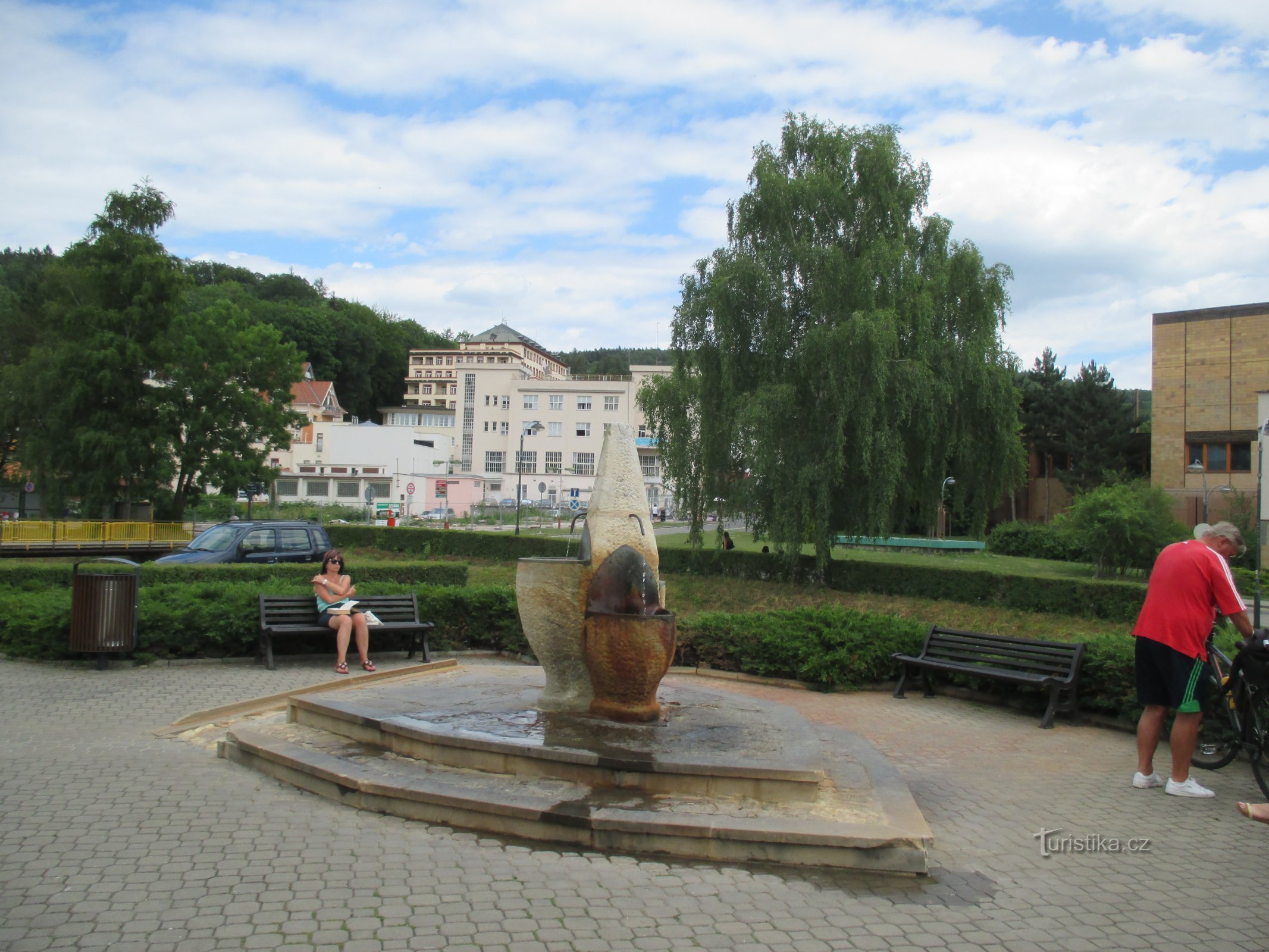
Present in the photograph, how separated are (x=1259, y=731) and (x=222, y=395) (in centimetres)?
4186

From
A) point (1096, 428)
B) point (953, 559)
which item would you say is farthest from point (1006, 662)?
point (1096, 428)

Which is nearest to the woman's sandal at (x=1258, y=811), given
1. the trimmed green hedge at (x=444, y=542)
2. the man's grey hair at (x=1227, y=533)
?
the man's grey hair at (x=1227, y=533)

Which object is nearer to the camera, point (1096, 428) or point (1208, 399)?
point (1208, 399)

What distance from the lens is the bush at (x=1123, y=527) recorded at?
29094 millimetres

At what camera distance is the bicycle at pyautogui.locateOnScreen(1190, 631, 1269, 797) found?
6.72 metres

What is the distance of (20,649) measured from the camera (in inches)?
438

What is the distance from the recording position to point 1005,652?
1022cm

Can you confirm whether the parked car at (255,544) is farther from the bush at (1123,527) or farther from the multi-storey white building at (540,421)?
the multi-storey white building at (540,421)

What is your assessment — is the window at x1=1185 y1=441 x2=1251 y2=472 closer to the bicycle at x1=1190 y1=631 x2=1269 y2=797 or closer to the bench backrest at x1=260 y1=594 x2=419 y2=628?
the bicycle at x1=1190 y1=631 x2=1269 y2=797

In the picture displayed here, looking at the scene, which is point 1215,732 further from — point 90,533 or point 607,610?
point 90,533

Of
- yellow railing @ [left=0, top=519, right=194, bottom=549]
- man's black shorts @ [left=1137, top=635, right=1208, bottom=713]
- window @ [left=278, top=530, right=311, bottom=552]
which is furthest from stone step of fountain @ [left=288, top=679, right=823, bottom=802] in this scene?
yellow railing @ [left=0, top=519, right=194, bottom=549]

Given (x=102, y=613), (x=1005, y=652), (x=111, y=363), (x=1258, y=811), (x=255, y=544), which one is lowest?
(x=1258, y=811)

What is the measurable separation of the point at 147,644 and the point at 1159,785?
34.0 ft

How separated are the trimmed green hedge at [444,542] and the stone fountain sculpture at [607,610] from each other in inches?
949
